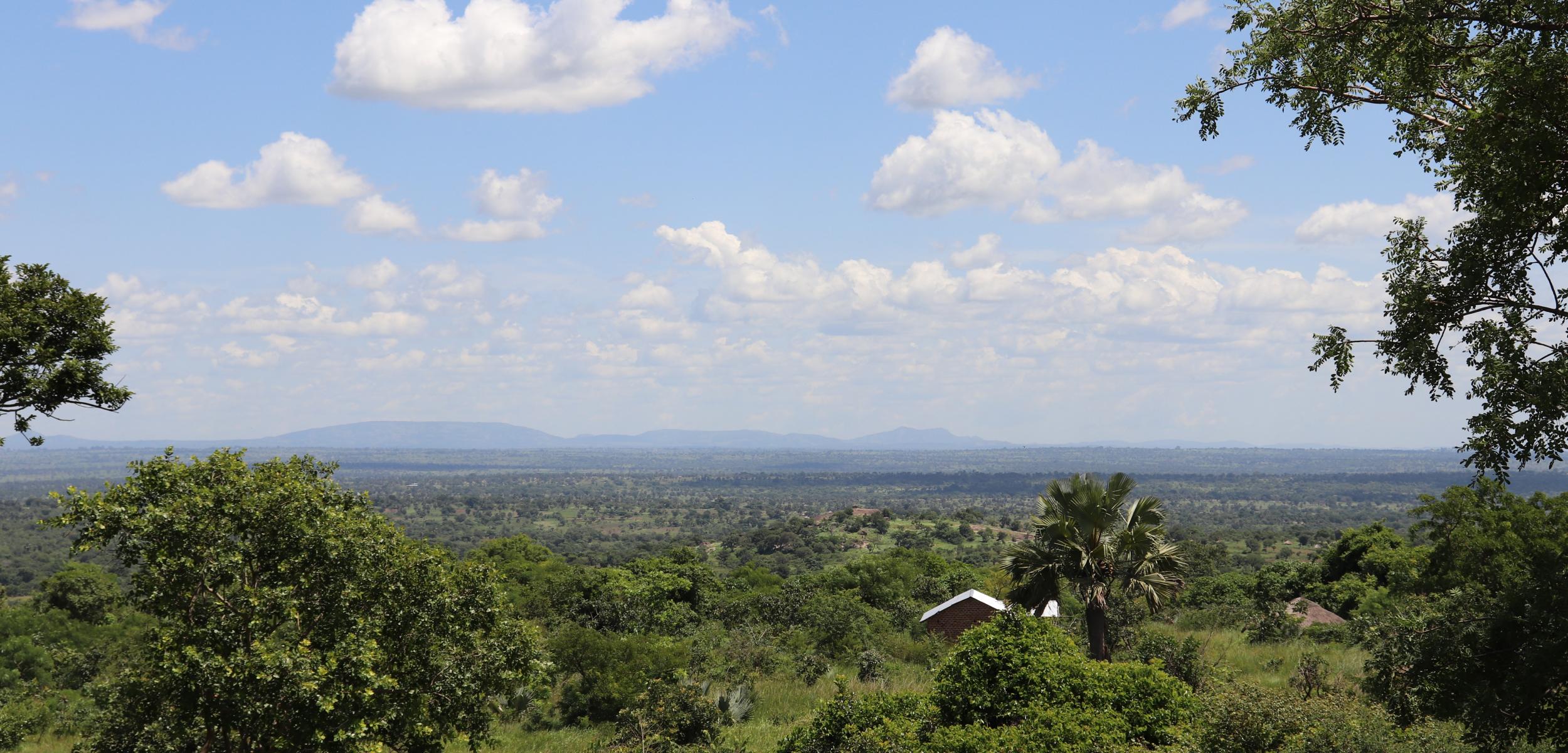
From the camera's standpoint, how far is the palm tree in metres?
22.5

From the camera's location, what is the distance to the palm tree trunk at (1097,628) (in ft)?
73.8

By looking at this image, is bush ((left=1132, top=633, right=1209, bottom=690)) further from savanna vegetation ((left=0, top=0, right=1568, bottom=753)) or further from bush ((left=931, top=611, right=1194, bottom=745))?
bush ((left=931, top=611, right=1194, bottom=745))

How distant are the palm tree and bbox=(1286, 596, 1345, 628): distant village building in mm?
20595

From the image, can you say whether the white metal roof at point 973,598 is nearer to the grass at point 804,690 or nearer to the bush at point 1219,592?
the grass at point 804,690

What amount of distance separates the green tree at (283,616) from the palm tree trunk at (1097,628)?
12995 millimetres

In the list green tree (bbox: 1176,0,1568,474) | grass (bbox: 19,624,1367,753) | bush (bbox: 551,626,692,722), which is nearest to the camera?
green tree (bbox: 1176,0,1568,474)

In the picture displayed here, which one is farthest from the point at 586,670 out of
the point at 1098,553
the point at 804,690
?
the point at 1098,553

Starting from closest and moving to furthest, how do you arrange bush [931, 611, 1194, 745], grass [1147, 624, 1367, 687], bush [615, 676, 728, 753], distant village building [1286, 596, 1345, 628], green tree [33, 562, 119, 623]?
bush [931, 611, 1194, 745]
bush [615, 676, 728, 753]
grass [1147, 624, 1367, 687]
distant village building [1286, 596, 1345, 628]
green tree [33, 562, 119, 623]

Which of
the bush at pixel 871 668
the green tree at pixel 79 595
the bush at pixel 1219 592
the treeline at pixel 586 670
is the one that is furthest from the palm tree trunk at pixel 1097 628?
the green tree at pixel 79 595

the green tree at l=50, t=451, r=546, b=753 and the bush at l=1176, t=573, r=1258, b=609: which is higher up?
Answer: the green tree at l=50, t=451, r=546, b=753

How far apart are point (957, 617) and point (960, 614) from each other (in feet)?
0.65

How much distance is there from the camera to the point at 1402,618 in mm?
13453

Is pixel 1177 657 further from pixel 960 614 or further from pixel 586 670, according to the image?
pixel 586 670

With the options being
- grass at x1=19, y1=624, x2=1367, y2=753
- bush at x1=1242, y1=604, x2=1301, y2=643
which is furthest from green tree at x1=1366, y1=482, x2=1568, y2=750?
bush at x1=1242, y1=604, x2=1301, y2=643
